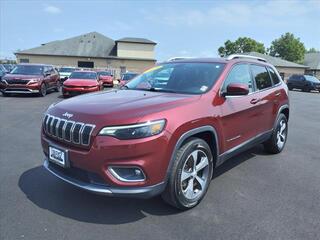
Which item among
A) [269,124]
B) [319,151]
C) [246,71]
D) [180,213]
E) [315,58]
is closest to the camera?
[180,213]

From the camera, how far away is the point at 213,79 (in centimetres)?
423

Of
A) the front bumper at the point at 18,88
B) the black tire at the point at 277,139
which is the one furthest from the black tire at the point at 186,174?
the front bumper at the point at 18,88

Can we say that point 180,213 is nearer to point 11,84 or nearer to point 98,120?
point 98,120

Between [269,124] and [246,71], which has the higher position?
[246,71]

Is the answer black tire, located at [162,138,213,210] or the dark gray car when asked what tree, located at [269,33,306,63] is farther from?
black tire, located at [162,138,213,210]

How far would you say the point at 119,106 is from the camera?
342cm

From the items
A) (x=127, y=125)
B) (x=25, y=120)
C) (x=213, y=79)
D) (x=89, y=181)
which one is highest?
(x=213, y=79)

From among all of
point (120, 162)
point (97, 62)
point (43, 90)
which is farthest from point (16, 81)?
point (97, 62)

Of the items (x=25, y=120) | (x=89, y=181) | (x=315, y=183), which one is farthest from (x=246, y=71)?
(x=25, y=120)

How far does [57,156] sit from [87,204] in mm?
729

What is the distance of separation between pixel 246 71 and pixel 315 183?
6.51 feet

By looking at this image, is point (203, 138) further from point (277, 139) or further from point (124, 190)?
point (277, 139)

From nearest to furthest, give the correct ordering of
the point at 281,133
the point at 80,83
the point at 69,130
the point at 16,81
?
the point at 69,130 → the point at 281,133 → the point at 16,81 → the point at 80,83

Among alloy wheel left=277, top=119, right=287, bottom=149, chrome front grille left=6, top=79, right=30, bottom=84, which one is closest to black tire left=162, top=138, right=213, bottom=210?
alloy wheel left=277, top=119, right=287, bottom=149
